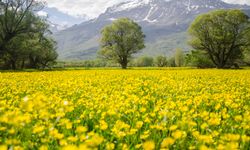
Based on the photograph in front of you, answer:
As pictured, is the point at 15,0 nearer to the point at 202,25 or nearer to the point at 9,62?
the point at 9,62

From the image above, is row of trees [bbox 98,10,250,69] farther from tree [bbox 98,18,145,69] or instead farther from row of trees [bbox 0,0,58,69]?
row of trees [bbox 0,0,58,69]

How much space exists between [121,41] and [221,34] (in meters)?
19.4

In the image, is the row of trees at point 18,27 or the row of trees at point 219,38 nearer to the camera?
the row of trees at point 18,27

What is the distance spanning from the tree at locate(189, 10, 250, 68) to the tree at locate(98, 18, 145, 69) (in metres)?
11.5

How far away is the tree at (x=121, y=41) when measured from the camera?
65.6 meters

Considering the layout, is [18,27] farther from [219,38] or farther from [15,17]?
[219,38]

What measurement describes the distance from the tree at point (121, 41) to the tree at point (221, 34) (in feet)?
37.6

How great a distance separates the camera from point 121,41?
66.3 meters

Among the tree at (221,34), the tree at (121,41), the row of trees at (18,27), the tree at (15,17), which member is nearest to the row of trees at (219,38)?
the tree at (221,34)

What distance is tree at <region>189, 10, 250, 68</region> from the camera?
5853cm

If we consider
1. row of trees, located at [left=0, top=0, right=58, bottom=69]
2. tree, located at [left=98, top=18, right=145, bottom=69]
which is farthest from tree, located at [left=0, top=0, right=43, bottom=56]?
tree, located at [left=98, top=18, right=145, bottom=69]

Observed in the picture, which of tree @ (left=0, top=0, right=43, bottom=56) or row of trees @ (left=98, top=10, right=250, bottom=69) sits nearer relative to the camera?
tree @ (left=0, top=0, right=43, bottom=56)

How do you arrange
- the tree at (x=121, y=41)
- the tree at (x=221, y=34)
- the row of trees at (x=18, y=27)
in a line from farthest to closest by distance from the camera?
the tree at (x=121, y=41) → the tree at (x=221, y=34) → the row of trees at (x=18, y=27)

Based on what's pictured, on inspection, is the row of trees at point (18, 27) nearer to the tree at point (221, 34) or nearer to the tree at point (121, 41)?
the tree at point (121, 41)
